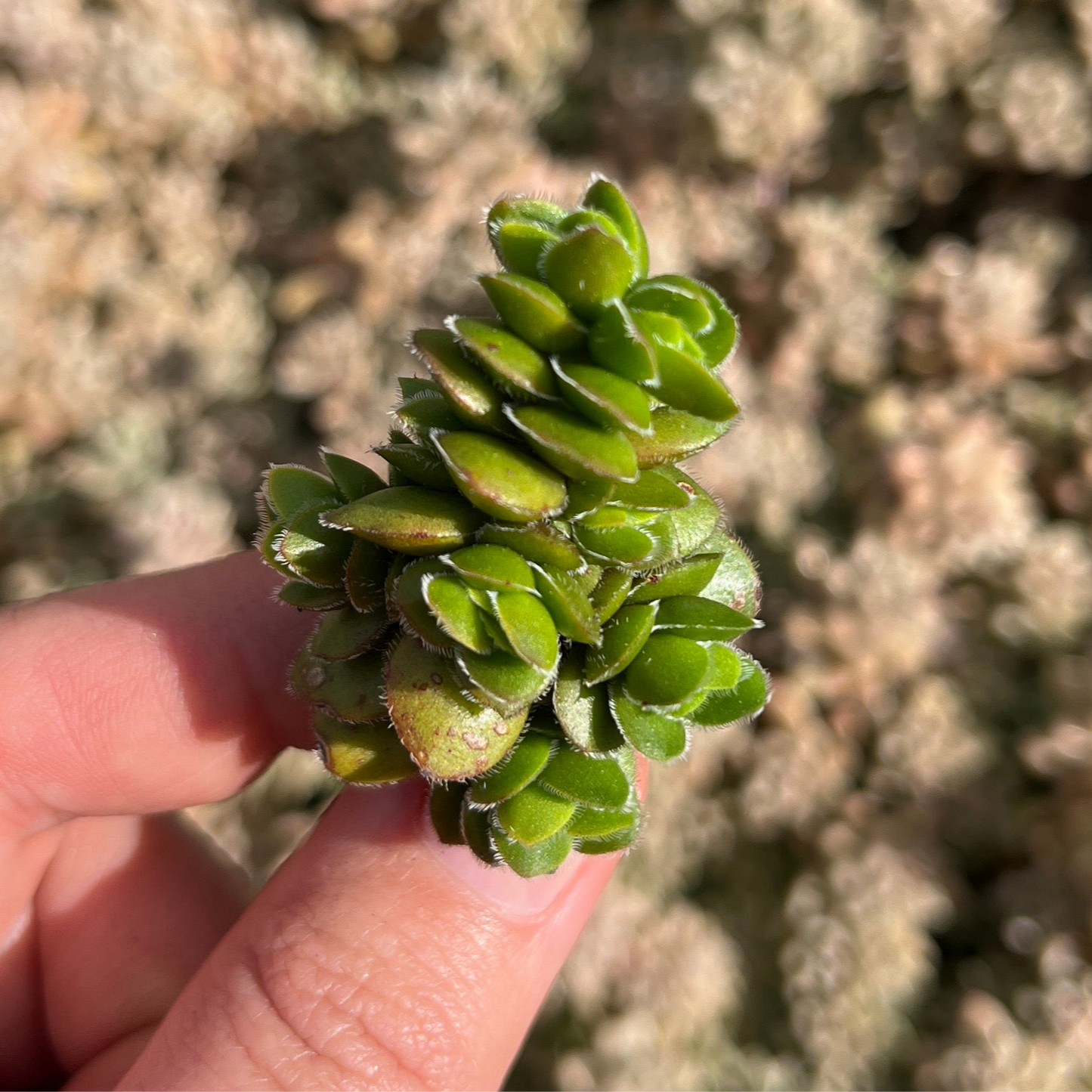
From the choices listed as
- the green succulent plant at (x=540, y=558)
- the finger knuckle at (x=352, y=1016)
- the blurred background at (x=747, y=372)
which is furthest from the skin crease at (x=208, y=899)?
the blurred background at (x=747, y=372)

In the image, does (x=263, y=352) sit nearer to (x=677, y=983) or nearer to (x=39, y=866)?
(x=39, y=866)

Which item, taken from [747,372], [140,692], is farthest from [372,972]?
[747,372]

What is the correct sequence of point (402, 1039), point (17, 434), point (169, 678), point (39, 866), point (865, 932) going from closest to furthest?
point (402, 1039), point (169, 678), point (39, 866), point (865, 932), point (17, 434)

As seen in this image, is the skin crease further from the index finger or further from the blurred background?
the blurred background

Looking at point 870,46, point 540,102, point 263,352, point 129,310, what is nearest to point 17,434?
point 129,310

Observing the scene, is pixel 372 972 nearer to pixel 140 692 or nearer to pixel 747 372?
pixel 140 692

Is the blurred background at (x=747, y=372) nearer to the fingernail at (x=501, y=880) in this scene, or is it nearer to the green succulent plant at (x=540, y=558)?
the fingernail at (x=501, y=880)
